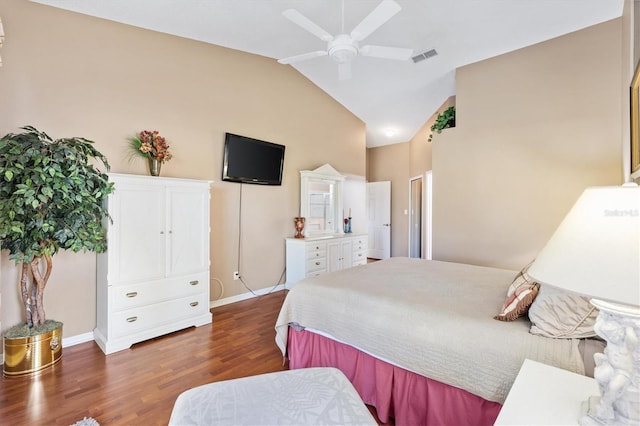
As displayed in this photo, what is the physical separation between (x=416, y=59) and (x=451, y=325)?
3335mm

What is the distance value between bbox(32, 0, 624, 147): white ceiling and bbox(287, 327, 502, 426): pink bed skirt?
9.96ft

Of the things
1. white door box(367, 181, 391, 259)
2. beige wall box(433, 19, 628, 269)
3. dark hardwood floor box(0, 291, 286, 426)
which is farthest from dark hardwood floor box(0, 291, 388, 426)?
white door box(367, 181, 391, 259)

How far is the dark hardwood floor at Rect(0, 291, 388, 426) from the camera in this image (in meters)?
1.84

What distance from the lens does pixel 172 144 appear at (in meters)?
3.39

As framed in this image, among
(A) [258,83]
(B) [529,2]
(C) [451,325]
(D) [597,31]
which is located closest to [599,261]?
(C) [451,325]

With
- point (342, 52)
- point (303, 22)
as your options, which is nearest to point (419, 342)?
point (342, 52)

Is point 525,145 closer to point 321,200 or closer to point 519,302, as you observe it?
point 519,302

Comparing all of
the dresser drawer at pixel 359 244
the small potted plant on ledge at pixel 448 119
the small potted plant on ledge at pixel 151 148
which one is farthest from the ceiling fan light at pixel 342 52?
the dresser drawer at pixel 359 244

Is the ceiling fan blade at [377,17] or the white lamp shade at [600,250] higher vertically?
the ceiling fan blade at [377,17]

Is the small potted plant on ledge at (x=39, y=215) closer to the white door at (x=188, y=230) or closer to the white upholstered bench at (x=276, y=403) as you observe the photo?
the white door at (x=188, y=230)

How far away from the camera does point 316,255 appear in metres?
4.56

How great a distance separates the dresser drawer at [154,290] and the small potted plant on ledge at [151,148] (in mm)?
1114

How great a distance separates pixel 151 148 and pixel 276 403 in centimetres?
277

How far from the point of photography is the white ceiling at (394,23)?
9.14ft
